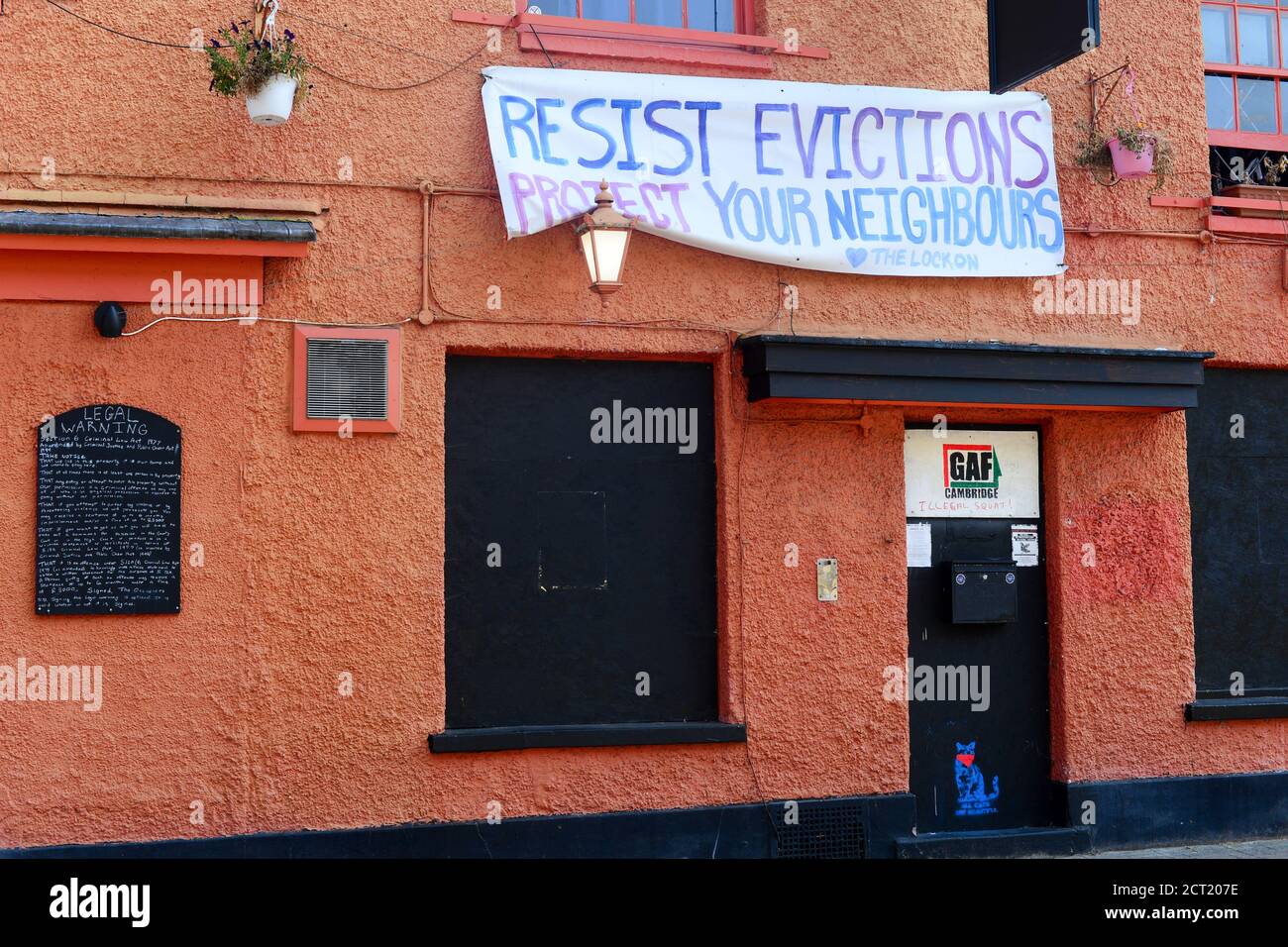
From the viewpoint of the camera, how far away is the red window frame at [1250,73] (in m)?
9.17

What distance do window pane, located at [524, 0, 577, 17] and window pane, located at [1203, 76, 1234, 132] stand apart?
4.57m

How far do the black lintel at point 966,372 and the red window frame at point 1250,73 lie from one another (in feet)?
5.82

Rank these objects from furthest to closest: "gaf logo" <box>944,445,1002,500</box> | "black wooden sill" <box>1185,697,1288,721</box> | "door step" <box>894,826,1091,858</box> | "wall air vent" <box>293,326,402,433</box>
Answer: "black wooden sill" <box>1185,697,1288,721</box> → "gaf logo" <box>944,445,1002,500</box> → "door step" <box>894,826,1091,858</box> → "wall air vent" <box>293,326,402,433</box>

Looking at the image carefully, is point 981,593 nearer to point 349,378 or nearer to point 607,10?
point 349,378

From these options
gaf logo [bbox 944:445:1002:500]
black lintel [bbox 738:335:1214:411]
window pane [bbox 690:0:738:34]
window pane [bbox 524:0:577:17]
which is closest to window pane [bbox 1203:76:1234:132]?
black lintel [bbox 738:335:1214:411]

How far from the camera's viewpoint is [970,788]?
27.3ft

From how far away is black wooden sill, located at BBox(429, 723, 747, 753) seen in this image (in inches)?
286

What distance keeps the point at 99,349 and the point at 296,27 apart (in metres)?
2.10

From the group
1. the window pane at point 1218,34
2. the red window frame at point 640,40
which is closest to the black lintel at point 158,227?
the red window frame at point 640,40

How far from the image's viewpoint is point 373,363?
7281mm

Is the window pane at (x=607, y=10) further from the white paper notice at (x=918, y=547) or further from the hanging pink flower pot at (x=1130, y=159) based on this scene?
the white paper notice at (x=918, y=547)

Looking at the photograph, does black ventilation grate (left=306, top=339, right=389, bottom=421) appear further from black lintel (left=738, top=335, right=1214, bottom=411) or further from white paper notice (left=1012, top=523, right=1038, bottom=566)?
white paper notice (left=1012, top=523, right=1038, bottom=566)

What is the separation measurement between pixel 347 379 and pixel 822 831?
12.6 ft

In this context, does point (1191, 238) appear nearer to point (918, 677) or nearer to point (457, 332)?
point (918, 677)
